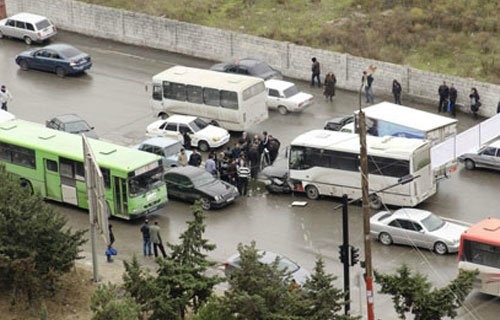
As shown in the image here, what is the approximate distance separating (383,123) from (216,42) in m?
14.4

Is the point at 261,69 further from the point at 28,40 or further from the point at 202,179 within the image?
the point at 28,40

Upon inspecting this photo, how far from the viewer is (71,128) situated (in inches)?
1980

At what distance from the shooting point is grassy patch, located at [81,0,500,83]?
57.7 metres

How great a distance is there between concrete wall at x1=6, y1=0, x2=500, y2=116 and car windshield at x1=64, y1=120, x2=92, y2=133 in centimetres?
1206

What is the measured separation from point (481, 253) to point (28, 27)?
108 ft

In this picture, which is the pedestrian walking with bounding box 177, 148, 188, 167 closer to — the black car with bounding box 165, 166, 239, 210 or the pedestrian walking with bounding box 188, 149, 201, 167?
the pedestrian walking with bounding box 188, 149, 201, 167

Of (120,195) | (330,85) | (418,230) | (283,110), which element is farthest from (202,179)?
(330,85)

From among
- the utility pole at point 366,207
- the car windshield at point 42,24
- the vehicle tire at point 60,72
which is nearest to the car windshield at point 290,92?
the vehicle tire at point 60,72

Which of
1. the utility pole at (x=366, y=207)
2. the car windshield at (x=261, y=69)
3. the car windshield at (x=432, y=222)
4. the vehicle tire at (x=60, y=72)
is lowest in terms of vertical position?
the vehicle tire at (x=60, y=72)

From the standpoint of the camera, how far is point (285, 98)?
54.4 metres

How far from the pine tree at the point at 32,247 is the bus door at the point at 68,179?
7.06 metres

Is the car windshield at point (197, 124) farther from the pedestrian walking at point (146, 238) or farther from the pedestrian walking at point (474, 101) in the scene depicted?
the pedestrian walking at point (474, 101)

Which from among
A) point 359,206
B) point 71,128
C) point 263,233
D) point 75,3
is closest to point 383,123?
point 359,206

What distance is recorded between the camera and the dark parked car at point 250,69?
56.5m
